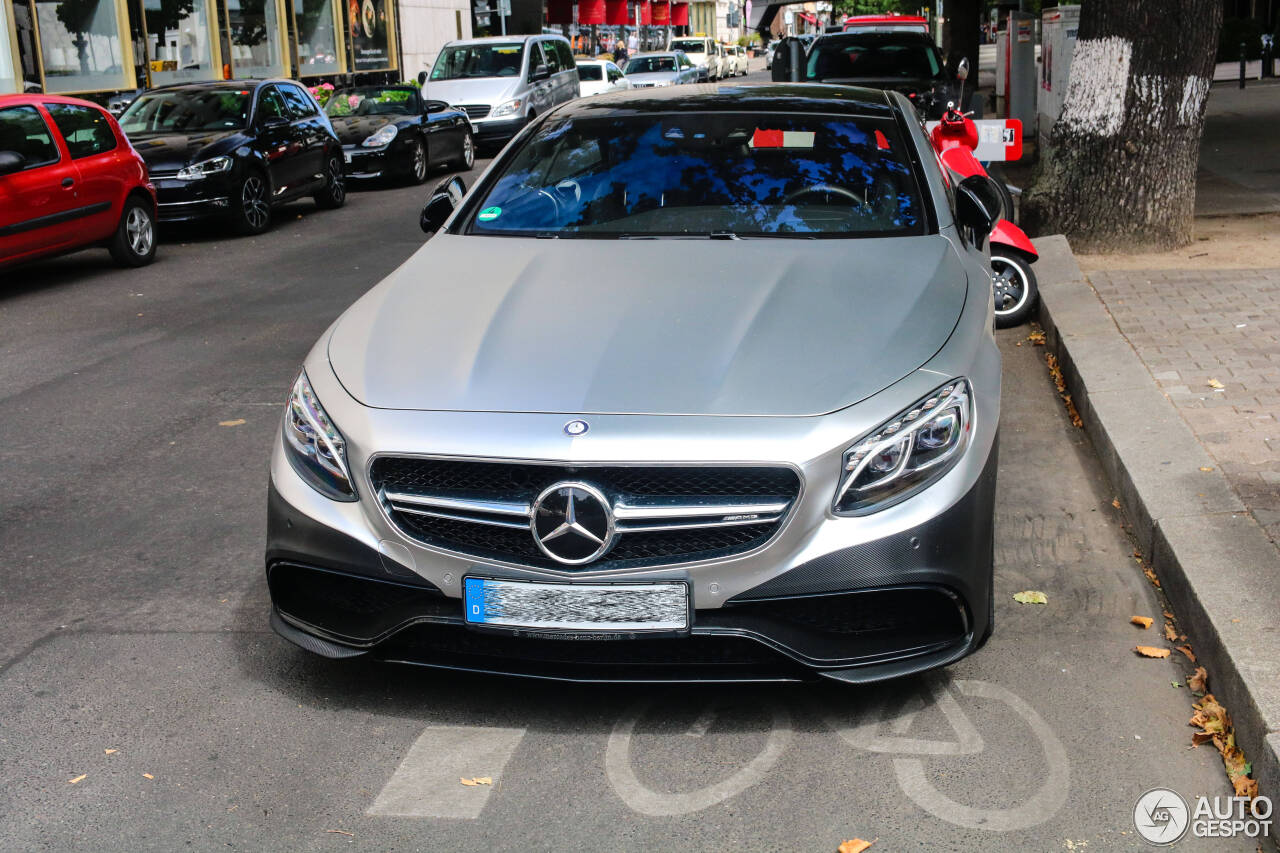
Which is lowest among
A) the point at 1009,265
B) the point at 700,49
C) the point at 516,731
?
the point at 516,731

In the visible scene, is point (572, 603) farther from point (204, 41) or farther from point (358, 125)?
point (204, 41)

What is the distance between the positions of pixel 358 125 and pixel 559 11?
45.8 meters

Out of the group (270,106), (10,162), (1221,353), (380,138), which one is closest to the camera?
(1221,353)

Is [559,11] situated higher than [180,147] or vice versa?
[559,11]

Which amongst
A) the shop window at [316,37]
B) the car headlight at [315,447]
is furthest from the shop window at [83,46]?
the car headlight at [315,447]

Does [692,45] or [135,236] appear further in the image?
[692,45]

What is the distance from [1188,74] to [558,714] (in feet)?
25.9

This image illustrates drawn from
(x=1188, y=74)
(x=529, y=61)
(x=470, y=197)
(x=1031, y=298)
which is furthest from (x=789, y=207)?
(x=529, y=61)

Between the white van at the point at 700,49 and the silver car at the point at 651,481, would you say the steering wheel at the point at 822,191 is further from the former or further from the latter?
the white van at the point at 700,49

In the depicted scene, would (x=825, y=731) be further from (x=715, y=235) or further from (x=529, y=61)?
(x=529, y=61)

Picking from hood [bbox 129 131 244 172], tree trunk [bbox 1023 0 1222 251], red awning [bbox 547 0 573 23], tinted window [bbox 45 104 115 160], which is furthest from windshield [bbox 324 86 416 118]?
red awning [bbox 547 0 573 23]

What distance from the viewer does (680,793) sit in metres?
3.40

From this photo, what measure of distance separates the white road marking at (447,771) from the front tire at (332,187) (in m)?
13.6

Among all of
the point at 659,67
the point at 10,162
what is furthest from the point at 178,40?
the point at 659,67
